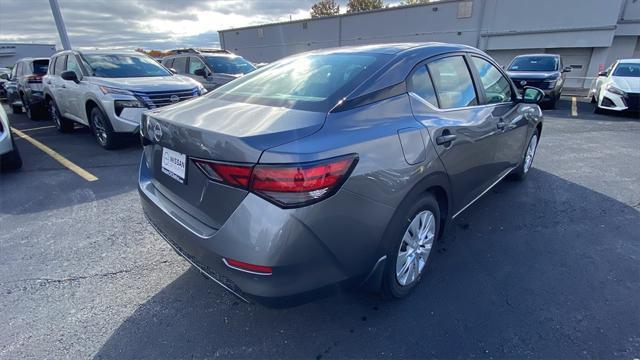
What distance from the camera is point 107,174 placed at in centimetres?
494

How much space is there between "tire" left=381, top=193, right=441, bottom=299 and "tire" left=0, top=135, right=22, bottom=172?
565cm

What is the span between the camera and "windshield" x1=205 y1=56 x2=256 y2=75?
31.6 ft

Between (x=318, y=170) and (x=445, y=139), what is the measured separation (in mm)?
1144

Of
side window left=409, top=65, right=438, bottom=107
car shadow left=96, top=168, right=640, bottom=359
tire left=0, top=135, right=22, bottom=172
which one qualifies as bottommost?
car shadow left=96, top=168, right=640, bottom=359

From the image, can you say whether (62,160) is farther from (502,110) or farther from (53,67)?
(502,110)

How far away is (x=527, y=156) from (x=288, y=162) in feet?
13.6

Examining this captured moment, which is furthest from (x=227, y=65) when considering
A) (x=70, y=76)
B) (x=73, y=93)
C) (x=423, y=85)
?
(x=423, y=85)

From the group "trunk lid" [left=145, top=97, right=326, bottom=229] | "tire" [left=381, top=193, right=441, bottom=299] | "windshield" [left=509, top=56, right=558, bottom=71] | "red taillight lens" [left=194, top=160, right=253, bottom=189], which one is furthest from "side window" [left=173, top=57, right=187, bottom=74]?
"windshield" [left=509, top=56, right=558, bottom=71]

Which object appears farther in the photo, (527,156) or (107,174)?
(107,174)

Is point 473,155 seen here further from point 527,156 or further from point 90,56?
point 90,56

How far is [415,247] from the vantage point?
2.34 m

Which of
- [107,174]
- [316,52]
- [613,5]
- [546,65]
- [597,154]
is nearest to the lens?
[316,52]

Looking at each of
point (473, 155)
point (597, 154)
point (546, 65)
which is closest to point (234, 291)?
point (473, 155)

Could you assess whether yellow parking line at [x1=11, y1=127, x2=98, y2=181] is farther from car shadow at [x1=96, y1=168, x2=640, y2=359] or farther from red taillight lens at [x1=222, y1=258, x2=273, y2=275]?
red taillight lens at [x1=222, y1=258, x2=273, y2=275]
